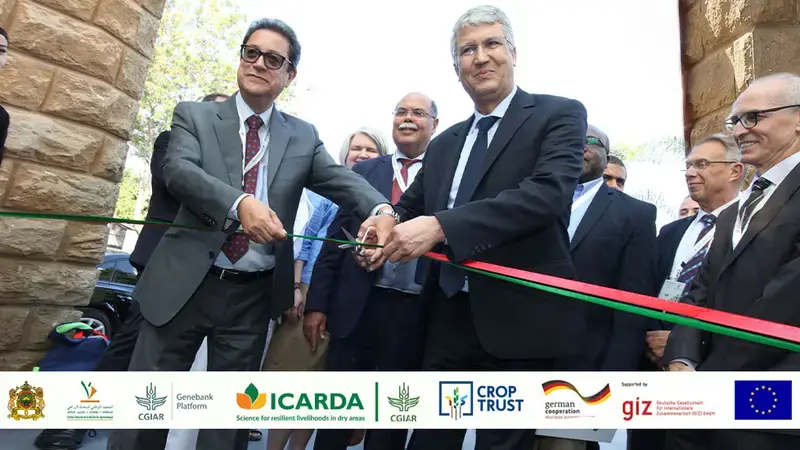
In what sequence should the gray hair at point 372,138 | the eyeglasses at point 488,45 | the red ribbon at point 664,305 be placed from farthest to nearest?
the gray hair at point 372,138 → the eyeglasses at point 488,45 → the red ribbon at point 664,305

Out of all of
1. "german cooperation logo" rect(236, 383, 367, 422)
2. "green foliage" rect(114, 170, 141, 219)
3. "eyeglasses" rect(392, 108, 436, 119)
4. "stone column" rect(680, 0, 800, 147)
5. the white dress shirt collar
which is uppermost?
"green foliage" rect(114, 170, 141, 219)

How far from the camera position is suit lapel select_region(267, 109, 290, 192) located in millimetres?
2365

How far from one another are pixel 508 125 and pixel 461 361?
2.90 ft

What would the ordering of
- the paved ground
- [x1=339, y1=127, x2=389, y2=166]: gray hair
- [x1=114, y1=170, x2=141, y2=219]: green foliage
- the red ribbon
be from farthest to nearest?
1. [x1=114, y1=170, x2=141, y2=219]: green foliage
2. [x1=339, y1=127, x2=389, y2=166]: gray hair
3. the paved ground
4. the red ribbon

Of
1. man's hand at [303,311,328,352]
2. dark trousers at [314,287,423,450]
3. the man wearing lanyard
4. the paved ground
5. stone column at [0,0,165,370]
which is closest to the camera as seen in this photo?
dark trousers at [314,287,423,450]

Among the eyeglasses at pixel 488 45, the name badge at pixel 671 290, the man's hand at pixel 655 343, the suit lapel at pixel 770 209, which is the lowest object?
the man's hand at pixel 655 343

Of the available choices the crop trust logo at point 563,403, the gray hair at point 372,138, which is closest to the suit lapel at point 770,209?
the crop trust logo at point 563,403

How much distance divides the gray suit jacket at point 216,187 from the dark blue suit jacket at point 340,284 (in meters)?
0.38

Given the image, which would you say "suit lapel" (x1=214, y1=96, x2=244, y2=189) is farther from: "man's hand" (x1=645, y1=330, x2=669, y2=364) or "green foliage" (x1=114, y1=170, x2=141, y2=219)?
"green foliage" (x1=114, y1=170, x2=141, y2=219)

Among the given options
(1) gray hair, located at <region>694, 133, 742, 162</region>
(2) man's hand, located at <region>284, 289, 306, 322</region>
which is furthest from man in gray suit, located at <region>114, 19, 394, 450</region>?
(1) gray hair, located at <region>694, 133, 742, 162</region>

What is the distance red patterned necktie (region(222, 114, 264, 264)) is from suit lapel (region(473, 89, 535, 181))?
3.08ft

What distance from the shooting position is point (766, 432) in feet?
5.80

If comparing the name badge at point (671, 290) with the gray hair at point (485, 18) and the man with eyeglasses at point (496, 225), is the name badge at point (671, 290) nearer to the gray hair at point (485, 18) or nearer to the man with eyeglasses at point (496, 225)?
the man with eyeglasses at point (496, 225)

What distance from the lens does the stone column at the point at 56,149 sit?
3721mm
